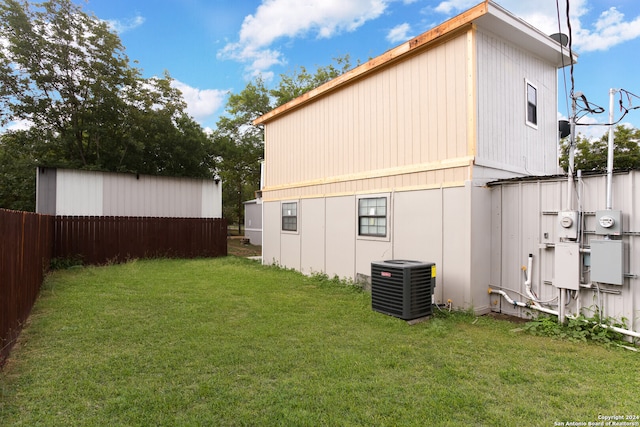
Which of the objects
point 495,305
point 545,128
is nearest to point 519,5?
point 545,128

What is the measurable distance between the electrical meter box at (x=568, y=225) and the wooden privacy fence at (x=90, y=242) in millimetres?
6730

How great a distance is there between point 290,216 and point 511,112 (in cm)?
606

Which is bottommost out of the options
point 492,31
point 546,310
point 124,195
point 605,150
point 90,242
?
point 546,310

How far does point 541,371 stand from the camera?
136 inches

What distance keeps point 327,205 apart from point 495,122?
13.6 ft

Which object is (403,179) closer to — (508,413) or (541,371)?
(541,371)

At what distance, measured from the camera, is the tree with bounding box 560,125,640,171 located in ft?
53.4

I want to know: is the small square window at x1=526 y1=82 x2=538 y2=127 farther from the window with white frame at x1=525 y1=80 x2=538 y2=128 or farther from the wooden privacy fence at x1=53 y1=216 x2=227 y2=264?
the wooden privacy fence at x1=53 y1=216 x2=227 y2=264

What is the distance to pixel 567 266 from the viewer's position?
4.70 meters

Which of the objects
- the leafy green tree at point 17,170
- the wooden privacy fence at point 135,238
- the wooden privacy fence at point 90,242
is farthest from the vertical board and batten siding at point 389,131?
the leafy green tree at point 17,170

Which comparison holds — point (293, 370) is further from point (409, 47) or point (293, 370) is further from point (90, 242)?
point (90, 242)

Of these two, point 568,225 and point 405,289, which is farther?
point 405,289

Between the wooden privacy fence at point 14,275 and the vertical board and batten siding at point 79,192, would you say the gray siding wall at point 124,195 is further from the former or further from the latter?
the wooden privacy fence at point 14,275

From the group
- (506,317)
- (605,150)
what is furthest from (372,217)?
(605,150)
